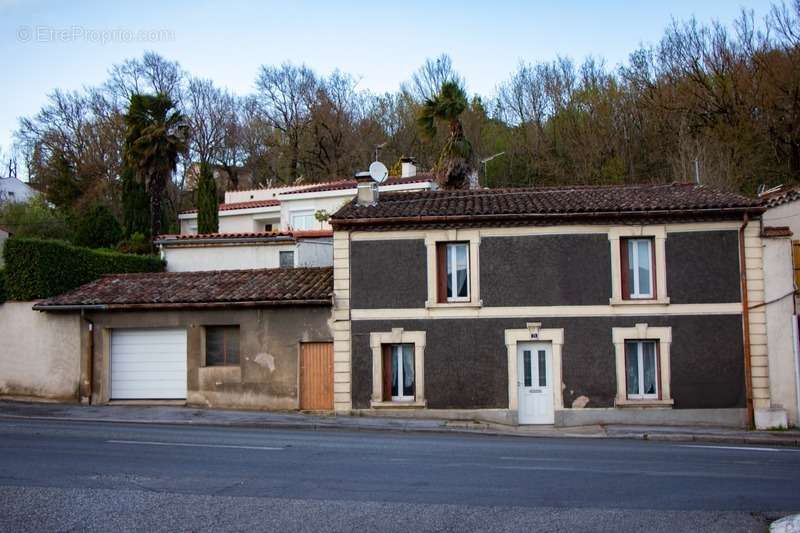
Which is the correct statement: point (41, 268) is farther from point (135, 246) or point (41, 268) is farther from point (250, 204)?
point (250, 204)

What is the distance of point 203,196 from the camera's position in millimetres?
42906

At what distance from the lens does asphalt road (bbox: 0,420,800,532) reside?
8812 millimetres

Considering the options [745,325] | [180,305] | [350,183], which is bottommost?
[745,325]

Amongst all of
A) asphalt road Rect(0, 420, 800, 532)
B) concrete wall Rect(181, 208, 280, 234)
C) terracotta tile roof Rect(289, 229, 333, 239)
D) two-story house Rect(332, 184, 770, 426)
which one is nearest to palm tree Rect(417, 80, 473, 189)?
terracotta tile roof Rect(289, 229, 333, 239)

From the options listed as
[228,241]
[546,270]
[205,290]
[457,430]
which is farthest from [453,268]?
[228,241]

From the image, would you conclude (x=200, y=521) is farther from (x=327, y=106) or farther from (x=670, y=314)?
(x=327, y=106)

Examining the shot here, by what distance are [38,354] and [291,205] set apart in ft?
61.7

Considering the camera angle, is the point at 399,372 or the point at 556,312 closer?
the point at 556,312

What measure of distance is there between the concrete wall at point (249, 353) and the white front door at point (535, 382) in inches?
213

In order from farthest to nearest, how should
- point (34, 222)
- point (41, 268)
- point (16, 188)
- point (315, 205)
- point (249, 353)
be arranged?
1. point (16, 188)
2. point (34, 222)
3. point (315, 205)
4. point (41, 268)
5. point (249, 353)

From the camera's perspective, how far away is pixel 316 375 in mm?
22812

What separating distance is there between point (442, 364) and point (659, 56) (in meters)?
24.8

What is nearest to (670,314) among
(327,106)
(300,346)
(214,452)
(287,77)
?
(300,346)

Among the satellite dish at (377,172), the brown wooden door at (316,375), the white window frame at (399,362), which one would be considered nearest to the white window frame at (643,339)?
the white window frame at (399,362)
